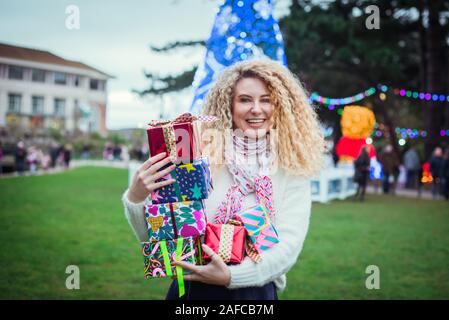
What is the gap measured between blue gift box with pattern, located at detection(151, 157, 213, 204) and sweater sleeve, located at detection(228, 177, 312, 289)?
1.11ft

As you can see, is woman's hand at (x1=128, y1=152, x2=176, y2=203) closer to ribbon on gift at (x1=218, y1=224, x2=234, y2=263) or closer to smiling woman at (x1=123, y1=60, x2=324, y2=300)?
smiling woman at (x1=123, y1=60, x2=324, y2=300)

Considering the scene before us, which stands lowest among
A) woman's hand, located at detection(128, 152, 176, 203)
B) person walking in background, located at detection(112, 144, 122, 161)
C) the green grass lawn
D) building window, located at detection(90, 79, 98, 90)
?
the green grass lawn

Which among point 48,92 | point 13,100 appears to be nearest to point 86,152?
point 48,92

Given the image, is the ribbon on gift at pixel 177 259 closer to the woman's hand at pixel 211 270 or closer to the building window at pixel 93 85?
the woman's hand at pixel 211 270

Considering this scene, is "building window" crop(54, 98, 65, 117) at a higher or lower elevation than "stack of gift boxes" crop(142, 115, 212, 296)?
higher

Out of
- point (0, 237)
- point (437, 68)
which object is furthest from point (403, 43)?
point (0, 237)

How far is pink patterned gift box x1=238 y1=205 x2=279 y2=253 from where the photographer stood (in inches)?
76.2

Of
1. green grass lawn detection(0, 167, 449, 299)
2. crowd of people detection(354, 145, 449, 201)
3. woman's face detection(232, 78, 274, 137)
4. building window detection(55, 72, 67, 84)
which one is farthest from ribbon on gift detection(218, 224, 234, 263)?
crowd of people detection(354, 145, 449, 201)

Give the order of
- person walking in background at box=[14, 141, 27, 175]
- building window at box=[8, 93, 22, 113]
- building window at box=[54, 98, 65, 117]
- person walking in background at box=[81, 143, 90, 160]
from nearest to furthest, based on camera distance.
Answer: building window at box=[8, 93, 22, 113]
person walking in background at box=[14, 141, 27, 175]
building window at box=[54, 98, 65, 117]
person walking in background at box=[81, 143, 90, 160]

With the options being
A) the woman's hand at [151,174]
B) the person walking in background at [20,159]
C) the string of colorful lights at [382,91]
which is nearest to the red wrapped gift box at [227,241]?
the woman's hand at [151,174]

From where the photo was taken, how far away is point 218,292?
2053 mm

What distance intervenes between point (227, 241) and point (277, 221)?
29cm

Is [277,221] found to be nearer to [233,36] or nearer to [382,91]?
[233,36]
